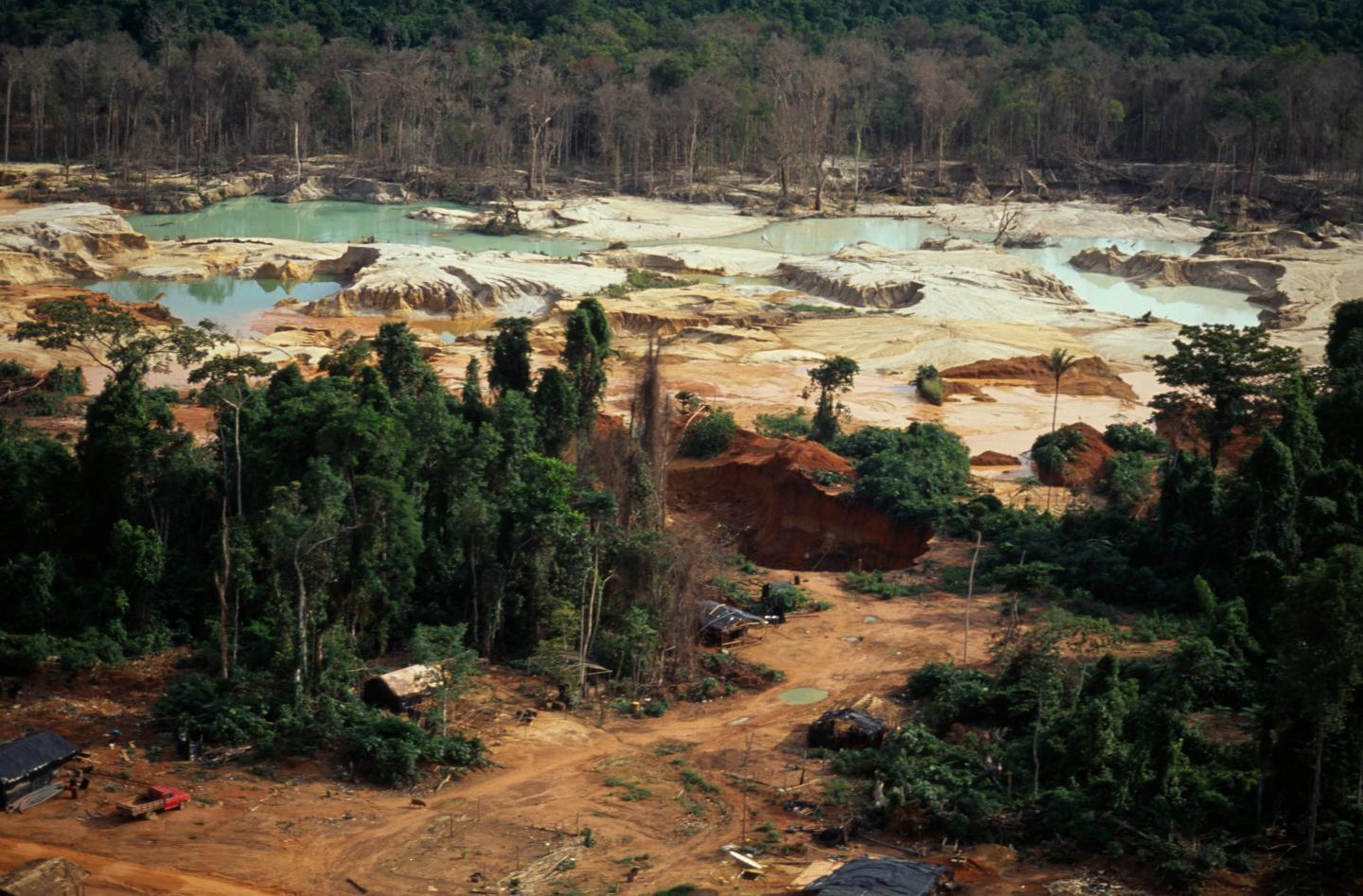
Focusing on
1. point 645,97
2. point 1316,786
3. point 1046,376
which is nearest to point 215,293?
point 1046,376

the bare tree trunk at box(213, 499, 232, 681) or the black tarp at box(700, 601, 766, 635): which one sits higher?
the bare tree trunk at box(213, 499, 232, 681)

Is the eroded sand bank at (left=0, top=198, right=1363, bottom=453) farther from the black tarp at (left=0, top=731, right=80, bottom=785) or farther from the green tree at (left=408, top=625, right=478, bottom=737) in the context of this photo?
the black tarp at (left=0, top=731, right=80, bottom=785)

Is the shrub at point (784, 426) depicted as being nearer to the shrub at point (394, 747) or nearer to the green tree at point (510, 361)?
the green tree at point (510, 361)

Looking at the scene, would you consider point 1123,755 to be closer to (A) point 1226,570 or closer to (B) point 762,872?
(B) point 762,872

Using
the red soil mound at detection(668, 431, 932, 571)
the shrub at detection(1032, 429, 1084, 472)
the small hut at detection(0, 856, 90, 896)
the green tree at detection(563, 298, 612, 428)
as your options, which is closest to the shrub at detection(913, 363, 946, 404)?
the shrub at detection(1032, 429, 1084, 472)

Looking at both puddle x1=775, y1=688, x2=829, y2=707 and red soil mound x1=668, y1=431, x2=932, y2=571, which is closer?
puddle x1=775, y1=688, x2=829, y2=707

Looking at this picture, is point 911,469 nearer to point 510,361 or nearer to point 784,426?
point 784,426
